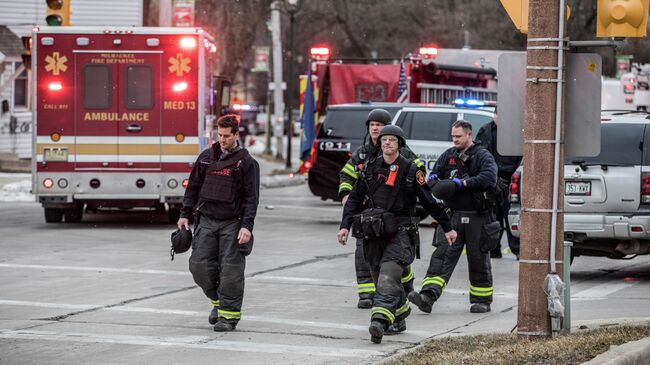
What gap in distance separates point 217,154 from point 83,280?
363cm

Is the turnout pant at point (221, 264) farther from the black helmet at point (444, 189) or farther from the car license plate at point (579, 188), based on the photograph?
the car license plate at point (579, 188)

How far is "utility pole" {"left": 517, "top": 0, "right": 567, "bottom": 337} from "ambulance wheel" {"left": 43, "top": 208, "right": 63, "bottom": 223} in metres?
13.1

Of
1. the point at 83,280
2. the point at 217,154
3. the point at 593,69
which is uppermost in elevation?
the point at 593,69

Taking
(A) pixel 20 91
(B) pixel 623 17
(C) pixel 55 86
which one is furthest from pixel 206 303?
(A) pixel 20 91

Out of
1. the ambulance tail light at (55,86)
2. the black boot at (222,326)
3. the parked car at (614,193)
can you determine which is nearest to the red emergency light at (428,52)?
the ambulance tail light at (55,86)

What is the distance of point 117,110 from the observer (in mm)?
19859

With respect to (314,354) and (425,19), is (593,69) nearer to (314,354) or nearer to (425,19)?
(314,354)

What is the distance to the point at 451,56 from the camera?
1315 inches

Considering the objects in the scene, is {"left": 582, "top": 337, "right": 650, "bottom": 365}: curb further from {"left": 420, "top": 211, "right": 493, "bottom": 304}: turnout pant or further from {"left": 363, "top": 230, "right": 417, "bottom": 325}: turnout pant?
{"left": 420, "top": 211, "right": 493, "bottom": 304}: turnout pant

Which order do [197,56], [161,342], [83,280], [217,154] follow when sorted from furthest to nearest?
1. [197,56]
2. [83,280]
3. [217,154]
4. [161,342]

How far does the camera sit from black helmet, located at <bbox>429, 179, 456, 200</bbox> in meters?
11.8

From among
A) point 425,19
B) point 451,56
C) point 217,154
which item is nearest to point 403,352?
point 217,154

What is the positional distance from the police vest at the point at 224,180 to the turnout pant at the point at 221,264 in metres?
0.19

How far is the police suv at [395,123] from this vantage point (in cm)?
2025
